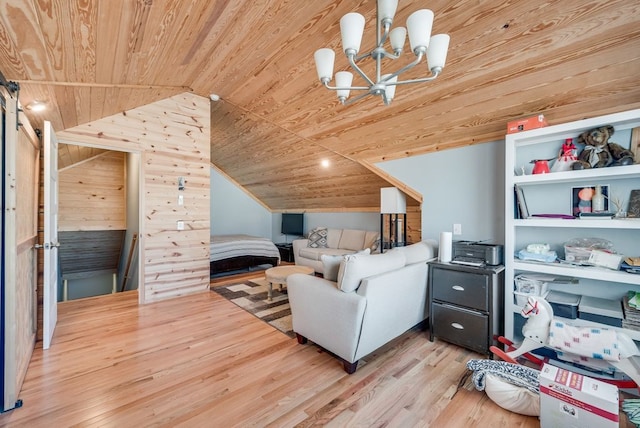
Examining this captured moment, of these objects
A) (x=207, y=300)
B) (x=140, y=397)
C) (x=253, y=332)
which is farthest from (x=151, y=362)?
(x=207, y=300)

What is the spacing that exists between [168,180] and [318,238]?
2.93 m

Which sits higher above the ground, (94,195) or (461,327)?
(94,195)

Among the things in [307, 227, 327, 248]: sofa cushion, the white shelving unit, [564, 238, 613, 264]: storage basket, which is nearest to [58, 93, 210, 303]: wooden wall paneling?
[307, 227, 327, 248]: sofa cushion

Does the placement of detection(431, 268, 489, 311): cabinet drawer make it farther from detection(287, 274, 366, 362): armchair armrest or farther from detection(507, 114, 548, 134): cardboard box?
detection(507, 114, 548, 134): cardboard box

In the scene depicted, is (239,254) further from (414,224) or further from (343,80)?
(343,80)

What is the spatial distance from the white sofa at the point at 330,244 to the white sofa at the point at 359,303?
2.25m

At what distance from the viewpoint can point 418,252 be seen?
2.57 m

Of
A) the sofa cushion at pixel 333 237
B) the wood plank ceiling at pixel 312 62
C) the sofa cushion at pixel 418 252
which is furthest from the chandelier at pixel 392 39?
the sofa cushion at pixel 333 237

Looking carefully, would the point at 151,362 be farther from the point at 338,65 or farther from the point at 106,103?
the point at 338,65

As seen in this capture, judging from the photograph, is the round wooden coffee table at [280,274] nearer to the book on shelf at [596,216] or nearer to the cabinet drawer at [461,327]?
the cabinet drawer at [461,327]

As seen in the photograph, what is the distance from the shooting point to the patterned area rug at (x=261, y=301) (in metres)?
2.85

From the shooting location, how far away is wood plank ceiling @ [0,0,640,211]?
1451 millimetres

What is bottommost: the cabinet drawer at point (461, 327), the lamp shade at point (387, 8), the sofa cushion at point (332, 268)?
the cabinet drawer at point (461, 327)

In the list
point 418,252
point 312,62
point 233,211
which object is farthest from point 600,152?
point 233,211
